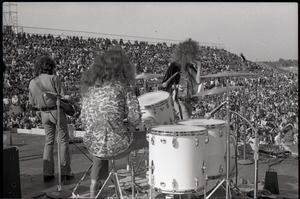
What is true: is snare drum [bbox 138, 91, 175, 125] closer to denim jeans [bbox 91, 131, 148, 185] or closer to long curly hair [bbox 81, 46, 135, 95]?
denim jeans [bbox 91, 131, 148, 185]

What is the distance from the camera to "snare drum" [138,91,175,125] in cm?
449

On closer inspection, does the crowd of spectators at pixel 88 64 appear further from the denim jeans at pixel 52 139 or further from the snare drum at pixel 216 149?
the snare drum at pixel 216 149

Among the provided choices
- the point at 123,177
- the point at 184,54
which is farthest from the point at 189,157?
the point at 184,54

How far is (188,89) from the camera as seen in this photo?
19.0 ft

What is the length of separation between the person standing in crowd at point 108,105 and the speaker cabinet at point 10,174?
3.02 feet

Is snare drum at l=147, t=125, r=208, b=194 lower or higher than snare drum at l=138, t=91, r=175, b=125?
lower

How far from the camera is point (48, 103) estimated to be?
16.3 feet

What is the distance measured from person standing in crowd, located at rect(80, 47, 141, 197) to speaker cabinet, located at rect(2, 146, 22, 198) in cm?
92

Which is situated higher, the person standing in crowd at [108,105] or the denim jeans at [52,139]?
the person standing in crowd at [108,105]

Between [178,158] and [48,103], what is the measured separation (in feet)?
6.65

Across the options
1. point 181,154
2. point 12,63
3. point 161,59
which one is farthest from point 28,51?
point 181,154

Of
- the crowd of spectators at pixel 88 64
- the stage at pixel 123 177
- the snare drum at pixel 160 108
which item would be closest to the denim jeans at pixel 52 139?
the stage at pixel 123 177

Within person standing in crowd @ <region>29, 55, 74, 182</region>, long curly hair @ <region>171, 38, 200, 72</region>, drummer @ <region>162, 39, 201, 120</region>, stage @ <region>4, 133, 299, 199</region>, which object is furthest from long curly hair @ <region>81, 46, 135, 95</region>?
long curly hair @ <region>171, 38, 200, 72</region>

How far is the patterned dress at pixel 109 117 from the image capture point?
3719 mm
